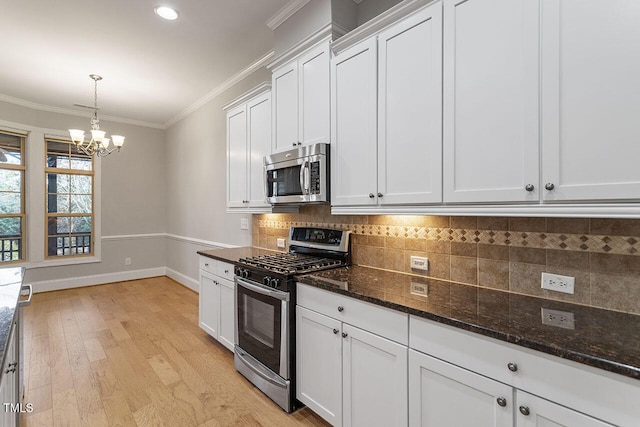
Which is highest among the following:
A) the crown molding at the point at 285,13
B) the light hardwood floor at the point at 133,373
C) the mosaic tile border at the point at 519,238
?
the crown molding at the point at 285,13

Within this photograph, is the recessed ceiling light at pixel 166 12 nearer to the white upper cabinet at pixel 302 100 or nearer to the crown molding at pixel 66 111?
the white upper cabinet at pixel 302 100

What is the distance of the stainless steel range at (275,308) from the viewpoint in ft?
6.56

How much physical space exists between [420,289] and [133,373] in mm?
2457

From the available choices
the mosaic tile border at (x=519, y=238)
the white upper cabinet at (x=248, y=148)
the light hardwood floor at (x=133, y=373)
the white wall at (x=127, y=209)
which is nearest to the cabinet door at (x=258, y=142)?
the white upper cabinet at (x=248, y=148)

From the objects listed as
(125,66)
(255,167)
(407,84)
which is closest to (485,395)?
(407,84)

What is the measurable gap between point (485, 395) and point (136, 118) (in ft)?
20.7

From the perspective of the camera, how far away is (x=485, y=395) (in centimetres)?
117

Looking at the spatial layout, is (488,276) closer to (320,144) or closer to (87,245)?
(320,144)

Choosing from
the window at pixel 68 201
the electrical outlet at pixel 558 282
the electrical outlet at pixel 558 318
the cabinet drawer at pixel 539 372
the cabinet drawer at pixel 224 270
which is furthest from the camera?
the window at pixel 68 201

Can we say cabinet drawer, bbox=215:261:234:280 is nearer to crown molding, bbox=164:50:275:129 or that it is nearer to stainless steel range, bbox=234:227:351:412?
stainless steel range, bbox=234:227:351:412

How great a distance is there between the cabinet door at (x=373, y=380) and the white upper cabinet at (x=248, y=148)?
1.54 metres

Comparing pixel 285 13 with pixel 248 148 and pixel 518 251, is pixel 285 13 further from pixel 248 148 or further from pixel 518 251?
pixel 518 251

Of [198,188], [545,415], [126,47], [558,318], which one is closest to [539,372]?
[545,415]

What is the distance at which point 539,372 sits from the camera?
3.40 ft
